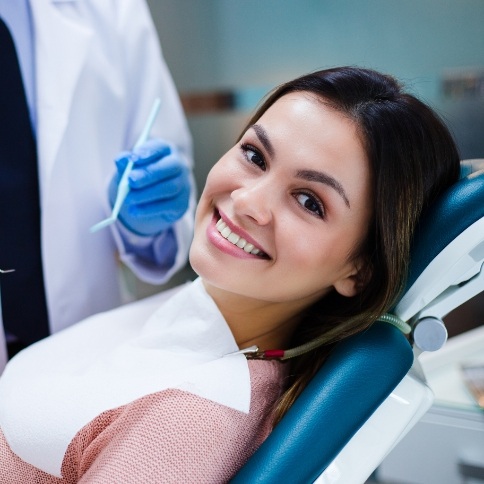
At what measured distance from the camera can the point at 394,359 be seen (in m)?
0.90

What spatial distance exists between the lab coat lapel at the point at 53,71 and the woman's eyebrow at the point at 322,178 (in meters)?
0.65

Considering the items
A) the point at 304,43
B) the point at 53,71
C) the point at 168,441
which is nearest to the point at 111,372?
the point at 168,441

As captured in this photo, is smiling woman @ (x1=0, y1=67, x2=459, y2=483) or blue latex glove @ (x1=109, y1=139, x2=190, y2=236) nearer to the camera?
smiling woman @ (x1=0, y1=67, x2=459, y2=483)

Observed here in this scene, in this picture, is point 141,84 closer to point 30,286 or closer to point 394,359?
point 30,286

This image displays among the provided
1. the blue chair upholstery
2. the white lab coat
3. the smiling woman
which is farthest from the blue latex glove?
the blue chair upholstery

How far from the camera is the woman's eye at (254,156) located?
102cm

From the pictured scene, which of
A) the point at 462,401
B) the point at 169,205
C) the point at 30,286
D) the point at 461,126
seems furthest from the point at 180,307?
the point at 461,126

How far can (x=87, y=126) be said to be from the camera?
1.38 m

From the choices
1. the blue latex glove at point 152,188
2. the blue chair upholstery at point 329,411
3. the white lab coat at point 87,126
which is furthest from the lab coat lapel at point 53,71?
the blue chair upholstery at point 329,411

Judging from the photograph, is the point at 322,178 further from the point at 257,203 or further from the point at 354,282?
the point at 354,282

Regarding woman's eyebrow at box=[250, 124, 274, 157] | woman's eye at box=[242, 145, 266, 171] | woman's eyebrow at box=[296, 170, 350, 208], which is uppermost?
woman's eyebrow at box=[250, 124, 274, 157]

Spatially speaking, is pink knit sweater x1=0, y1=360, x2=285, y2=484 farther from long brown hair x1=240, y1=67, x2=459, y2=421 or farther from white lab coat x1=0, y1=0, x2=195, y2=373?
white lab coat x1=0, y1=0, x2=195, y2=373

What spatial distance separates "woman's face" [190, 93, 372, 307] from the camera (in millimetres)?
935

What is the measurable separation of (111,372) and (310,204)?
0.47 metres
